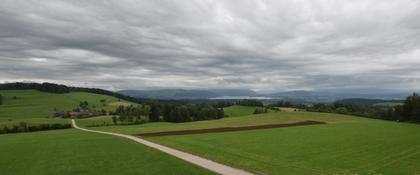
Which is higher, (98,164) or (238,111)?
(238,111)

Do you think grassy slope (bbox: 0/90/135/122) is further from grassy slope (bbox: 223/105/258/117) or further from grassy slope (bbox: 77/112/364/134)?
grassy slope (bbox: 77/112/364/134)

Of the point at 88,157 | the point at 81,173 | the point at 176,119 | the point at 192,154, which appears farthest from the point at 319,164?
the point at 176,119

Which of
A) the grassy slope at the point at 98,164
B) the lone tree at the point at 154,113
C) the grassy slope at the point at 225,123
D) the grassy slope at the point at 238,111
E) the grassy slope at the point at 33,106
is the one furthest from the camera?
the grassy slope at the point at 238,111

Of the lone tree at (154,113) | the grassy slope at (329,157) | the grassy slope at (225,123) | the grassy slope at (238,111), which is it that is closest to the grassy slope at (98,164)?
the grassy slope at (329,157)

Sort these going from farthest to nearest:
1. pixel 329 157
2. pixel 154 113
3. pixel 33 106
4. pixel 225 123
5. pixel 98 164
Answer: pixel 33 106 → pixel 154 113 → pixel 225 123 → pixel 329 157 → pixel 98 164

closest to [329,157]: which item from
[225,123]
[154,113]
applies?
[225,123]

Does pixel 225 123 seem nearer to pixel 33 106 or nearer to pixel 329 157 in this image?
pixel 329 157

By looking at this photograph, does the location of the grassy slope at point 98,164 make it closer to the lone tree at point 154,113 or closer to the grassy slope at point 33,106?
the lone tree at point 154,113

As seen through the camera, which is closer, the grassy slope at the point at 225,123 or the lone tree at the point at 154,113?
the grassy slope at the point at 225,123

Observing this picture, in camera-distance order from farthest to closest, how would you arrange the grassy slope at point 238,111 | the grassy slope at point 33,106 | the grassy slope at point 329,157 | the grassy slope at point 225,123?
the grassy slope at point 238,111
the grassy slope at point 33,106
the grassy slope at point 225,123
the grassy slope at point 329,157

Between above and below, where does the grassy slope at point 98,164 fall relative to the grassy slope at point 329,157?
below

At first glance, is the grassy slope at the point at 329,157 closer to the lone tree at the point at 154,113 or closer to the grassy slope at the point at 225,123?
the grassy slope at the point at 225,123

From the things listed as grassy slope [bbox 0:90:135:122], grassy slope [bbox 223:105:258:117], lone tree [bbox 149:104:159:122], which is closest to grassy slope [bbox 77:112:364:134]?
lone tree [bbox 149:104:159:122]

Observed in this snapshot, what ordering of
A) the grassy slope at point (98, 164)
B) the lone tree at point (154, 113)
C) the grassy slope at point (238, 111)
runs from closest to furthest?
the grassy slope at point (98, 164), the lone tree at point (154, 113), the grassy slope at point (238, 111)
